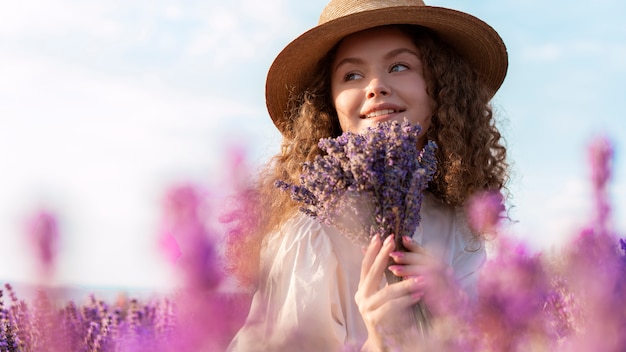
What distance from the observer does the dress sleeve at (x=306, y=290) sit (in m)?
2.55

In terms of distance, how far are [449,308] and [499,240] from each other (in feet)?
0.60

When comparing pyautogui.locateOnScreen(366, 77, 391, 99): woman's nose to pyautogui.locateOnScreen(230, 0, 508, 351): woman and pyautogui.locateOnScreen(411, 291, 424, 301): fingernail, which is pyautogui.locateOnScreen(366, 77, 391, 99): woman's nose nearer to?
pyautogui.locateOnScreen(230, 0, 508, 351): woman

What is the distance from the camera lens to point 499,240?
0.83 metres

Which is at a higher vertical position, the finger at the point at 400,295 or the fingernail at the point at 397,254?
the fingernail at the point at 397,254

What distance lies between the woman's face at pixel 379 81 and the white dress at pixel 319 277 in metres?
0.53

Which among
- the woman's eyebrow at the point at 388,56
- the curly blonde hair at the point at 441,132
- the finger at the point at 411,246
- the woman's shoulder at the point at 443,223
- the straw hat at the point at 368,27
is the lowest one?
the finger at the point at 411,246

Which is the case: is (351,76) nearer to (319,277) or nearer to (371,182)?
(319,277)

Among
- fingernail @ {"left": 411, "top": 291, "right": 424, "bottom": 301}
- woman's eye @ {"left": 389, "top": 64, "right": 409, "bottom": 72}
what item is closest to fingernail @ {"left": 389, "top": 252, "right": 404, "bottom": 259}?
fingernail @ {"left": 411, "top": 291, "right": 424, "bottom": 301}

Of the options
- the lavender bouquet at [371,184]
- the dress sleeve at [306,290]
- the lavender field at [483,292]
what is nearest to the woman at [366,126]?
the dress sleeve at [306,290]

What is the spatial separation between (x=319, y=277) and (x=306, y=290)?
0.08 m

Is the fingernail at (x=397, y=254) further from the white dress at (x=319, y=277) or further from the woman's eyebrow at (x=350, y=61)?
the woman's eyebrow at (x=350, y=61)

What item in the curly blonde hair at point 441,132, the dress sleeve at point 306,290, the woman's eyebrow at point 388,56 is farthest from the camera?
the curly blonde hair at point 441,132

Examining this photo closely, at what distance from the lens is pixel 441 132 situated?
3.21 meters

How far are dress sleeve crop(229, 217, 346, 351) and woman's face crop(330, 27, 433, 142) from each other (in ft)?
1.91
